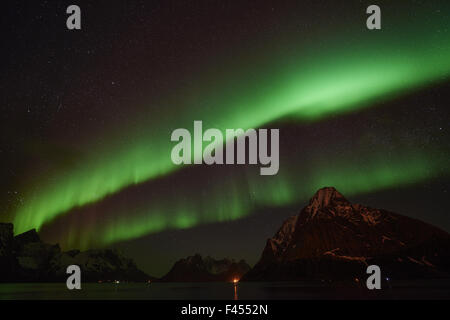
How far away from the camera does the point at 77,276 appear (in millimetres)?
36219
